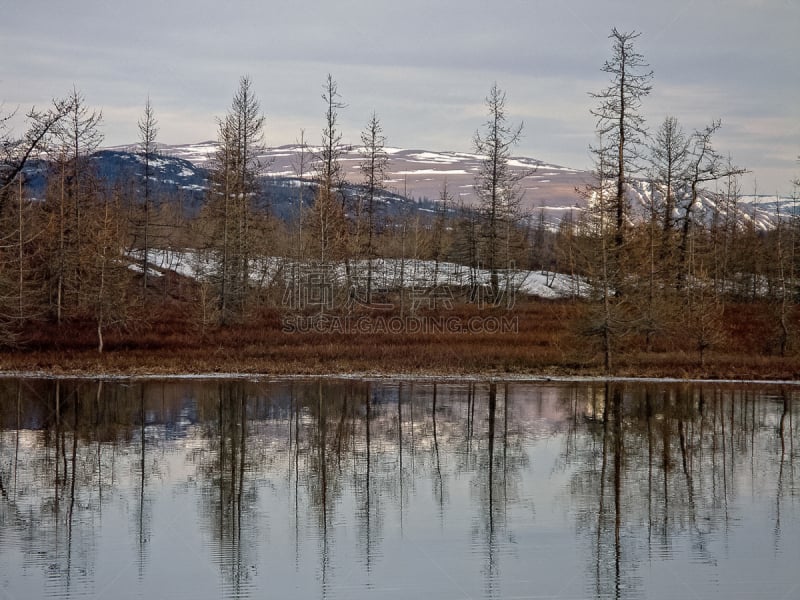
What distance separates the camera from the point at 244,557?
9.63 metres

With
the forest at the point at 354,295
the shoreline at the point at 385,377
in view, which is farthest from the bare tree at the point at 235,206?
the shoreline at the point at 385,377

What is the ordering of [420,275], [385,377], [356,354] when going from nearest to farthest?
[385,377] → [356,354] → [420,275]

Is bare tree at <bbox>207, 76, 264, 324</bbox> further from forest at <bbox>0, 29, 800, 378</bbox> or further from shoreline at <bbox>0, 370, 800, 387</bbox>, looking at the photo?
shoreline at <bbox>0, 370, 800, 387</bbox>

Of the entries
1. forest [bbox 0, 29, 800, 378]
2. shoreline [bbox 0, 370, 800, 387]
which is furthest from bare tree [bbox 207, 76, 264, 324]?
shoreline [bbox 0, 370, 800, 387]

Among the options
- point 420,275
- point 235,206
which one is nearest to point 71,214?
point 235,206

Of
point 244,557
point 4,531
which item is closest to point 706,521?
point 244,557

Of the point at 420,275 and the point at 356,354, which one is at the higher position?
the point at 420,275

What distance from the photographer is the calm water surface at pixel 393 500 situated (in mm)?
8898

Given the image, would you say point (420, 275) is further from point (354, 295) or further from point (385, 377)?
point (385, 377)

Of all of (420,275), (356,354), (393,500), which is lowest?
(393,500)

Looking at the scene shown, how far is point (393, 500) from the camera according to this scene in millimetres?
12375

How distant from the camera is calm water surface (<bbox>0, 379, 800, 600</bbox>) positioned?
350 inches

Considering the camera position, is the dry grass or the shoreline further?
the dry grass

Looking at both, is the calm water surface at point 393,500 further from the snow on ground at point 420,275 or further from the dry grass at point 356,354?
the snow on ground at point 420,275
